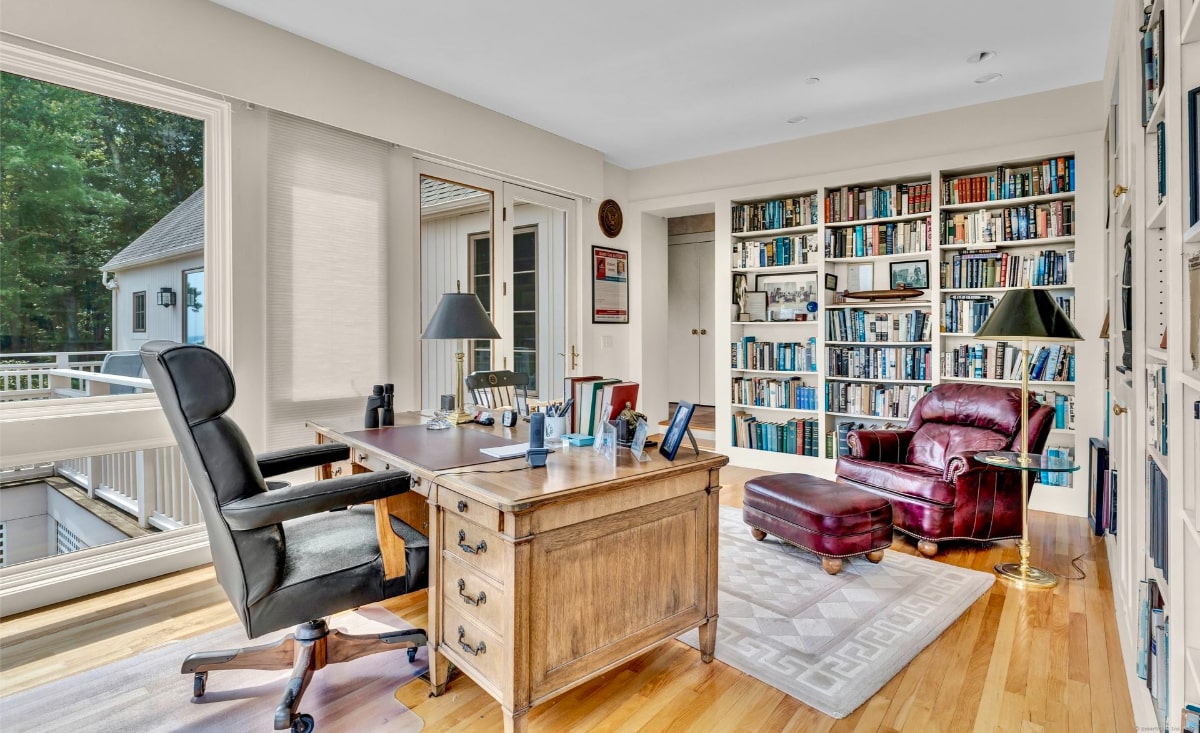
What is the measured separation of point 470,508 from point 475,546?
11 centimetres

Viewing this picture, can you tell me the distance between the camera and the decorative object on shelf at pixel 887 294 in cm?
469

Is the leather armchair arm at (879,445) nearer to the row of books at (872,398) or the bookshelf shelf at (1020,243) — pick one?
the row of books at (872,398)

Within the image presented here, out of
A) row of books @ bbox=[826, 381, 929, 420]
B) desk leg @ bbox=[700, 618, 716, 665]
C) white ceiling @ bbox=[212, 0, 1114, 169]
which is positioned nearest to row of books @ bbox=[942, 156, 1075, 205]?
white ceiling @ bbox=[212, 0, 1114, 169]

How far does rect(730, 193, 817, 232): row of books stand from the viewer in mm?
5168

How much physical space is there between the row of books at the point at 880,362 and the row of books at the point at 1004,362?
160 mm

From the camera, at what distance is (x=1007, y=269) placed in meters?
4.34

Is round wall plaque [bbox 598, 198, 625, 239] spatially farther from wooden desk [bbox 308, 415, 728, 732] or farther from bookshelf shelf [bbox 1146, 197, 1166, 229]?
bookshelf shelf [bbox 1146, 197, 1166, 229]

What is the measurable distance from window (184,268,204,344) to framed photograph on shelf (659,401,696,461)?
8.23 feet

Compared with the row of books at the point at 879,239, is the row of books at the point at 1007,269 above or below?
below

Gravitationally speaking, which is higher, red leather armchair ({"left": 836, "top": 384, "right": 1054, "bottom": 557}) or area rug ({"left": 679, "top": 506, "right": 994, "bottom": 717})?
red leather armchair ({"left": 836, "top": 384, "right": 1054, "bottom": 557})

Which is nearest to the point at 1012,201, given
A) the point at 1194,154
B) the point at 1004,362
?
the point at 1004,362

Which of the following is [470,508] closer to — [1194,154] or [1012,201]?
[1194,154]

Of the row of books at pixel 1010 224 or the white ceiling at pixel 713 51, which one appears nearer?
the white ceiling at pixel 713 51

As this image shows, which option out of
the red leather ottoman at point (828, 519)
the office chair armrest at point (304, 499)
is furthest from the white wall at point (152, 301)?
the red leather ottoman at point (828, 519)
